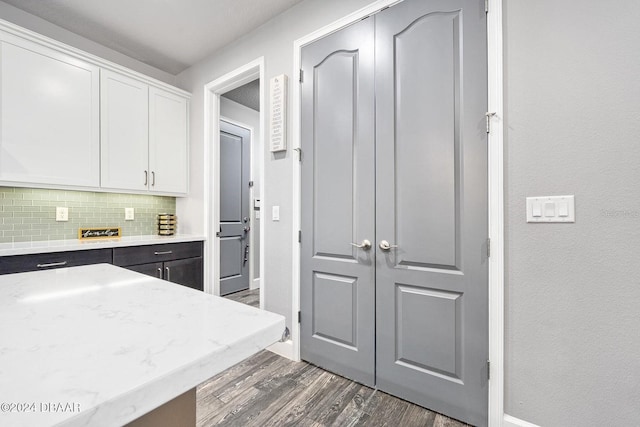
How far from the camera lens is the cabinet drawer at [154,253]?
2.38m

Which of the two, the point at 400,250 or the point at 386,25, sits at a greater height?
the point at 386,25

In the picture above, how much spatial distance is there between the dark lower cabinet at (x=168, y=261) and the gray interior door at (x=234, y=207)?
0.85m

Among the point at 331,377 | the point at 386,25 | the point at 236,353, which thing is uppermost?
the point at 386,25

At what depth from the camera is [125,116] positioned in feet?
8.78

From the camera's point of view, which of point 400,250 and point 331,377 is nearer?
point 400,250

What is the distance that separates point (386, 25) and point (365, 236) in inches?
52.7

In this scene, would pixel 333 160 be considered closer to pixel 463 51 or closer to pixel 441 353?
pixel 463 51

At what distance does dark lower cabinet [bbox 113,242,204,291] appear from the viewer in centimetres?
243

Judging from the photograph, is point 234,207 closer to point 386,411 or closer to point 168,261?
point 168,261

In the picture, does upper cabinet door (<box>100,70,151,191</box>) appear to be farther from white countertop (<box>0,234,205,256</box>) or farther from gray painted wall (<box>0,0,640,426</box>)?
gray painted wall (<box>0,0,640,426</box>)

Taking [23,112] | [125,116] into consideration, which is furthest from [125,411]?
[125,116]

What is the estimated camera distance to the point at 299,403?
5.60 feet

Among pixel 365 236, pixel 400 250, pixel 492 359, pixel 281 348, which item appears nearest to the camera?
pixel 492 359

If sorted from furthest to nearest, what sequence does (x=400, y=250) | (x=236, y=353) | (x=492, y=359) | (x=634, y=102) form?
(x=400, y=250)
(x=492, y=359)
(x=634, y=102)
(x=236, y=353)
